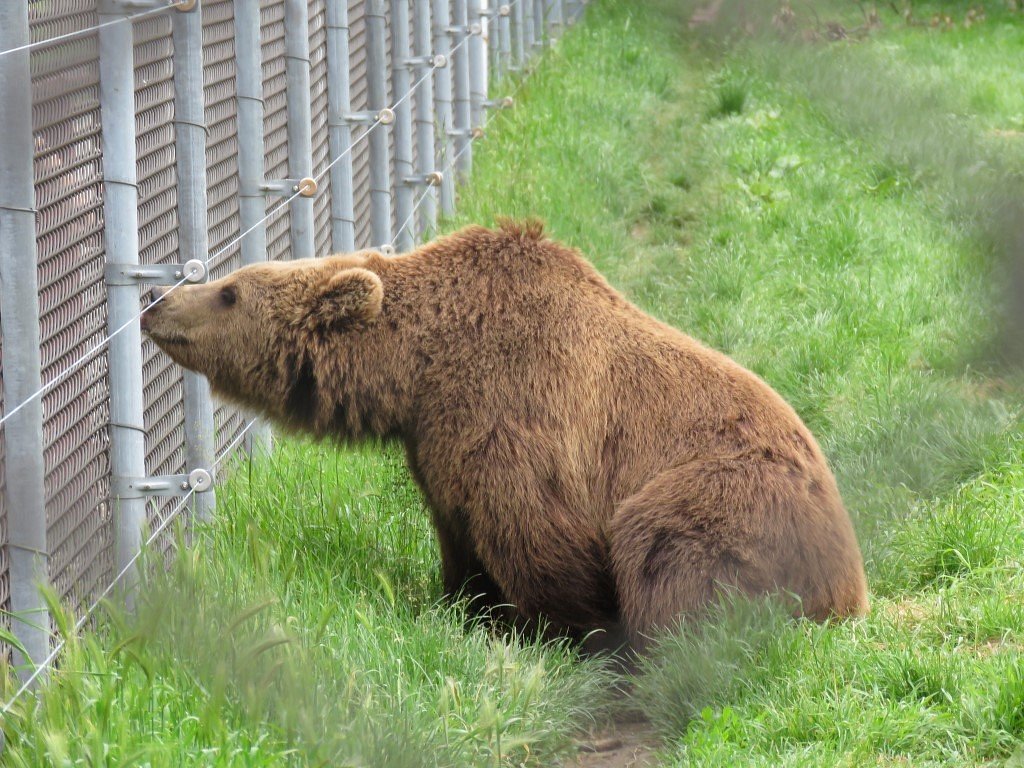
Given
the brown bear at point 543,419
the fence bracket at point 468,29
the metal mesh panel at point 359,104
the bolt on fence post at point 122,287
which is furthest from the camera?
the fence bracket at point 468,29

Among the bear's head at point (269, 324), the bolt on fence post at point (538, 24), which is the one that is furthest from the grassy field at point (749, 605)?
the bolt on fence post at point (538, 24)

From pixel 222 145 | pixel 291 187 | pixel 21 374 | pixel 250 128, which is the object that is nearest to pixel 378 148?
pixel 222 145

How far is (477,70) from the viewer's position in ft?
37.2

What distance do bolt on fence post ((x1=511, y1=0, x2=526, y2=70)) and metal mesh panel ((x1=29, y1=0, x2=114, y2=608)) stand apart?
10.2 metres

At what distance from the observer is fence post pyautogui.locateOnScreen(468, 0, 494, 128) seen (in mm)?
11141

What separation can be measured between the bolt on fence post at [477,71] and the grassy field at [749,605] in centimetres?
422

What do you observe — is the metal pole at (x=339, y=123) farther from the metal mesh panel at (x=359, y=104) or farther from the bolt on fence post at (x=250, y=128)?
the bolt on fence post at (x=250, y=128)

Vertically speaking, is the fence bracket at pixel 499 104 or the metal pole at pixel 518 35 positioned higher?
the metal pole at pixel 518 35

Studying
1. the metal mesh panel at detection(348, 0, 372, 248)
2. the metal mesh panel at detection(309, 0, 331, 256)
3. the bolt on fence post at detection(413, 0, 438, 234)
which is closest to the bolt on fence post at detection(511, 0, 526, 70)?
the bolt on fence post at detection(413, 0, 438, 234)

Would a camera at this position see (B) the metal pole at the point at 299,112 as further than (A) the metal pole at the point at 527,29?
No

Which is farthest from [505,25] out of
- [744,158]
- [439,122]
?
[744,158]

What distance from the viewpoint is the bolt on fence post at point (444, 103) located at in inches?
371

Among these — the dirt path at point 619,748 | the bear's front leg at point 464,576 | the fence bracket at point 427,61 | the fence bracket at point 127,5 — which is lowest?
the dirt path at point 619,748

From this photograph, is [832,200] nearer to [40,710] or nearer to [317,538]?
[317,538]
